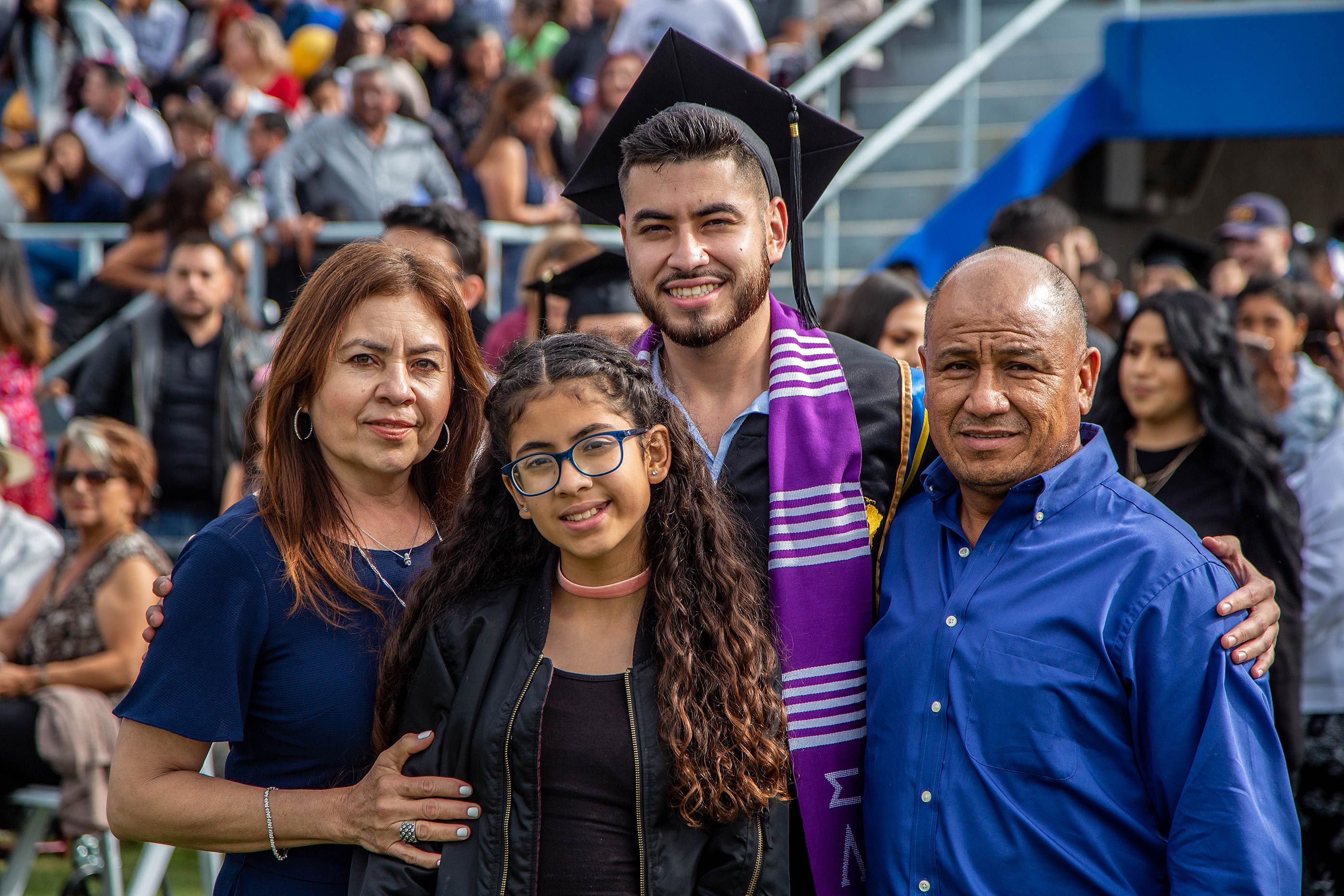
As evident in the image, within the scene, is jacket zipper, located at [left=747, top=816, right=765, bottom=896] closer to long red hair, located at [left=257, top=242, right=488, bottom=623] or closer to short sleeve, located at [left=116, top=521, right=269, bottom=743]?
long red hair, located at [left=257, top=242, right=488, bottom=623]

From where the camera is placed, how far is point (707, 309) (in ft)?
8.89

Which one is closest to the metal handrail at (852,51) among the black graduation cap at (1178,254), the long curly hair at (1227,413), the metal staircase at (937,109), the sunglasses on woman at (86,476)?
the metal staircase at (937,109)

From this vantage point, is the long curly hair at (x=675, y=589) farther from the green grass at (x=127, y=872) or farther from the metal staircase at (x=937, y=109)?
the metal staircase at (x=937, y=109)

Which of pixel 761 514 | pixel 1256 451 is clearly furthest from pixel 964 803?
pixel 1256 451

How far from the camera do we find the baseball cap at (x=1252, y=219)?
24.6ft

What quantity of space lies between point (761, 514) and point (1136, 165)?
9079mm

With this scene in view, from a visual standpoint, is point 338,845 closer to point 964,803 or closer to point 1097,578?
point 964,803

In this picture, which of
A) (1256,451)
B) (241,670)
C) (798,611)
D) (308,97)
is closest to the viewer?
(241,670)

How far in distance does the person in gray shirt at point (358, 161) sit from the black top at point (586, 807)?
553 cm

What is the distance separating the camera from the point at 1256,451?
12.9ft

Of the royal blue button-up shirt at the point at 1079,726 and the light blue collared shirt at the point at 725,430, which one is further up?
the light blue collared shirt at the point at 725,430

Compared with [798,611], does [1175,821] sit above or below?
below

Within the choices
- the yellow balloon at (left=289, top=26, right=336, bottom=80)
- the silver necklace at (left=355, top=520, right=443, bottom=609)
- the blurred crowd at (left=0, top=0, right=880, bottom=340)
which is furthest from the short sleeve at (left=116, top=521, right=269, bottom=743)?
the yellow balloon at (left=289, top=26, right=336, bottom=80)

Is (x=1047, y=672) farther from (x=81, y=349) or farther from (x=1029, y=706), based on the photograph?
(x=81, y=349)
